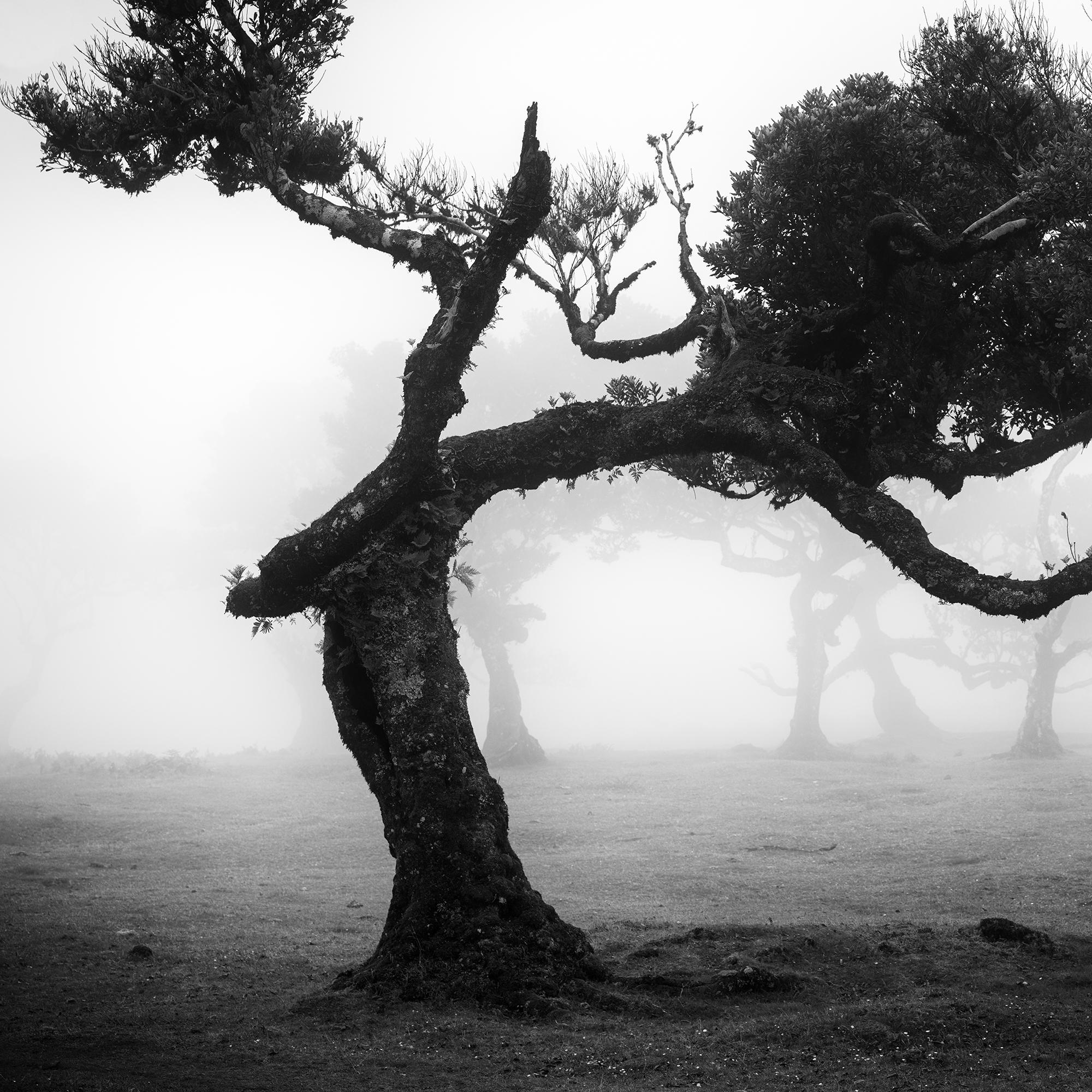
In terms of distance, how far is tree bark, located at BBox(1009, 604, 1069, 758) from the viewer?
32312 mm

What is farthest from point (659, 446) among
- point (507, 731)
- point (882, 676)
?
point (882, 676)

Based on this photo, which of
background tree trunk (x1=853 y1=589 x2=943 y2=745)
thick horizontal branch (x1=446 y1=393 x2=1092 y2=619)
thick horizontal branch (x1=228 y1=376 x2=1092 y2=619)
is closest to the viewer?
thick horizontal branch (x1=228 y1=376 x2=1092 y2=619)

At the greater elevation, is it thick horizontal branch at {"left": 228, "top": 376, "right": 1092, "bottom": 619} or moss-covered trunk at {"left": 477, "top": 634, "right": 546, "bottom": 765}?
thick horizontal branch at {"left": 228, "top": 376, "right": 1092, "bottom": 619}

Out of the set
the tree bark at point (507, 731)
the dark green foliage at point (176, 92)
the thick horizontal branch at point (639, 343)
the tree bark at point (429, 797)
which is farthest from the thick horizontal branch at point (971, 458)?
the tree bark at point (507, 731)

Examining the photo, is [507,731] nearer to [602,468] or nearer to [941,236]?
[602,468]

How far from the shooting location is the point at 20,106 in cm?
1105

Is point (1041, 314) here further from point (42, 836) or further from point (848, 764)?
point (848, 764)

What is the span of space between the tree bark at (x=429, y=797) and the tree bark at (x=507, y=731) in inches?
1116

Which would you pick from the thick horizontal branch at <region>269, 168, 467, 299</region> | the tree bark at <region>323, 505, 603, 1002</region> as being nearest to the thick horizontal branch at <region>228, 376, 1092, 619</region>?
the tree bark at <region>323, 505, 603, 1002</region>

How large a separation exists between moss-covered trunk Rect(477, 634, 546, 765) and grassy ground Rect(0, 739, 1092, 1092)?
12.5m

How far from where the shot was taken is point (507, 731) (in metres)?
37.7

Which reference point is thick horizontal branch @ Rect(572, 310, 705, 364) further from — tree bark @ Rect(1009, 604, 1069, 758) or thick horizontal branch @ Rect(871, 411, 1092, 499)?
tree bark @ Rect(1009, 604, 1069, 758)

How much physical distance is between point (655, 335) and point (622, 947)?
700 cm

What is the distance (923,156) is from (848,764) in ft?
87.8
